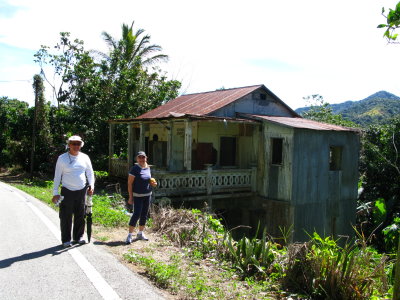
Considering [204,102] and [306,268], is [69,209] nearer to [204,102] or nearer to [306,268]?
[306,268]

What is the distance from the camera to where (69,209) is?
20.3ft

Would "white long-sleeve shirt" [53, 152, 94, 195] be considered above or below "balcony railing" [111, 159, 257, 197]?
above

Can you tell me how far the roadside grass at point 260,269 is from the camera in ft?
15.8

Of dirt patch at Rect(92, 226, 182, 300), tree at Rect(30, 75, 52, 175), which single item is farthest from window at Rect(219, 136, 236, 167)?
tree at Rect(30, 75, 52, 175)

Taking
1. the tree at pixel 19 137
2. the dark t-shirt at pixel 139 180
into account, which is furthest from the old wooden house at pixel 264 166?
the tree at pixel 19 137

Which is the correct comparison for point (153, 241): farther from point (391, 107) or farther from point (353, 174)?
point (391, 107)

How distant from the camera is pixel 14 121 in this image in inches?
985

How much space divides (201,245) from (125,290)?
9.19 feet

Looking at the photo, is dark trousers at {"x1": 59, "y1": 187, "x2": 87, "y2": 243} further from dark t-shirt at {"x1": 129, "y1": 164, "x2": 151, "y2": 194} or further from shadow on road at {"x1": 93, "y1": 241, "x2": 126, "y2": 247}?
dark t-shirt at {"x1": 129, "y1": 164, "x2": 151, "y2": 194}

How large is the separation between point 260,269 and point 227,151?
464 inches

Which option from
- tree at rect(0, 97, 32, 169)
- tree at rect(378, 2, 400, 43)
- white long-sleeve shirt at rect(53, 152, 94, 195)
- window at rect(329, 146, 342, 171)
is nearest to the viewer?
tree at rect(378, 2, 400, 43)

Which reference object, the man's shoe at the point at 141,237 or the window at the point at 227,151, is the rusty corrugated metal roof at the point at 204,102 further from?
the man's shoe at the point at 141,237

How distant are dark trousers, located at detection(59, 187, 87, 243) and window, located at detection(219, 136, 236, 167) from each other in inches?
446

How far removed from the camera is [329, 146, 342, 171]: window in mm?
15516
